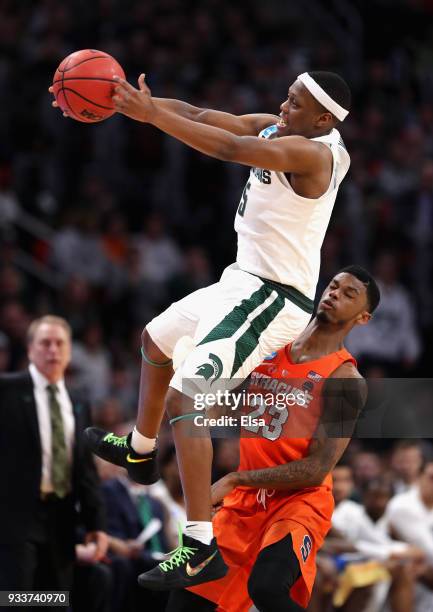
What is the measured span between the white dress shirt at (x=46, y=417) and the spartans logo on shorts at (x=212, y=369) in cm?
219

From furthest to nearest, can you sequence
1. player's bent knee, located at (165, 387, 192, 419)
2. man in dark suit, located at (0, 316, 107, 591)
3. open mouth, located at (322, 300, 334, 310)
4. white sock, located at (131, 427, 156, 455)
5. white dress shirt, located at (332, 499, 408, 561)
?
1. white dress shirt, located at (332, 499, 408, 561)
2. man in dark suit, located at (0, 316, 107, 591)
3. open mouth, located at (322, 300, 334, 310)
4. white sock, located at (131, 427, 156, 455)
5. player's bent knee, located at (165, 387, 192, 419)

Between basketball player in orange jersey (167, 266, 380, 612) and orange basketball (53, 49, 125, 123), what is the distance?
1.66m

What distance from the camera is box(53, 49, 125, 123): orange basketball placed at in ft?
17.0

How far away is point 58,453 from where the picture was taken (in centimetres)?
719

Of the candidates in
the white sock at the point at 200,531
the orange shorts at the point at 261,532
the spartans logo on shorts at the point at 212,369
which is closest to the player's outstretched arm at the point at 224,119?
the spartans logo on shorts at the point at 212,369

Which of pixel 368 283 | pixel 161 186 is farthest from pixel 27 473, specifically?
pixel 161 186

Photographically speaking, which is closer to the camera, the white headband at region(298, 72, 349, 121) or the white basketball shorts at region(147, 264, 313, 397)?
the white basketball shorts at region(147, 264, 313, 397)

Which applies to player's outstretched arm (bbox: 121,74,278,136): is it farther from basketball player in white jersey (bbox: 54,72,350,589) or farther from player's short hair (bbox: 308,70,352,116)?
player's short hair (bbox: 308,70,352,116)

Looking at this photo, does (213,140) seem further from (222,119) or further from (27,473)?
(27,473)

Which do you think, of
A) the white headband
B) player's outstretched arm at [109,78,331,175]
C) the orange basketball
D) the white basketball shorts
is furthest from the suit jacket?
the white headband

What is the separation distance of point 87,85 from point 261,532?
2.40 meters

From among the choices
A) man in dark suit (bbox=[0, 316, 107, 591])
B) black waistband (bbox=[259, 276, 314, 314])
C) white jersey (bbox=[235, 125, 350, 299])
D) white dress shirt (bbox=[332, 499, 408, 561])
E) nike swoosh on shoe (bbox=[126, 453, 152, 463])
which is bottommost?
white dress shirt (bbox=[332, 499, 408, 561])

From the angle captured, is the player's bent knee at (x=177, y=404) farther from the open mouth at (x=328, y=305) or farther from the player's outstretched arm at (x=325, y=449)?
the open mouth at (x=328, y=305)

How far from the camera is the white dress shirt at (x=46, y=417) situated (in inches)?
282
